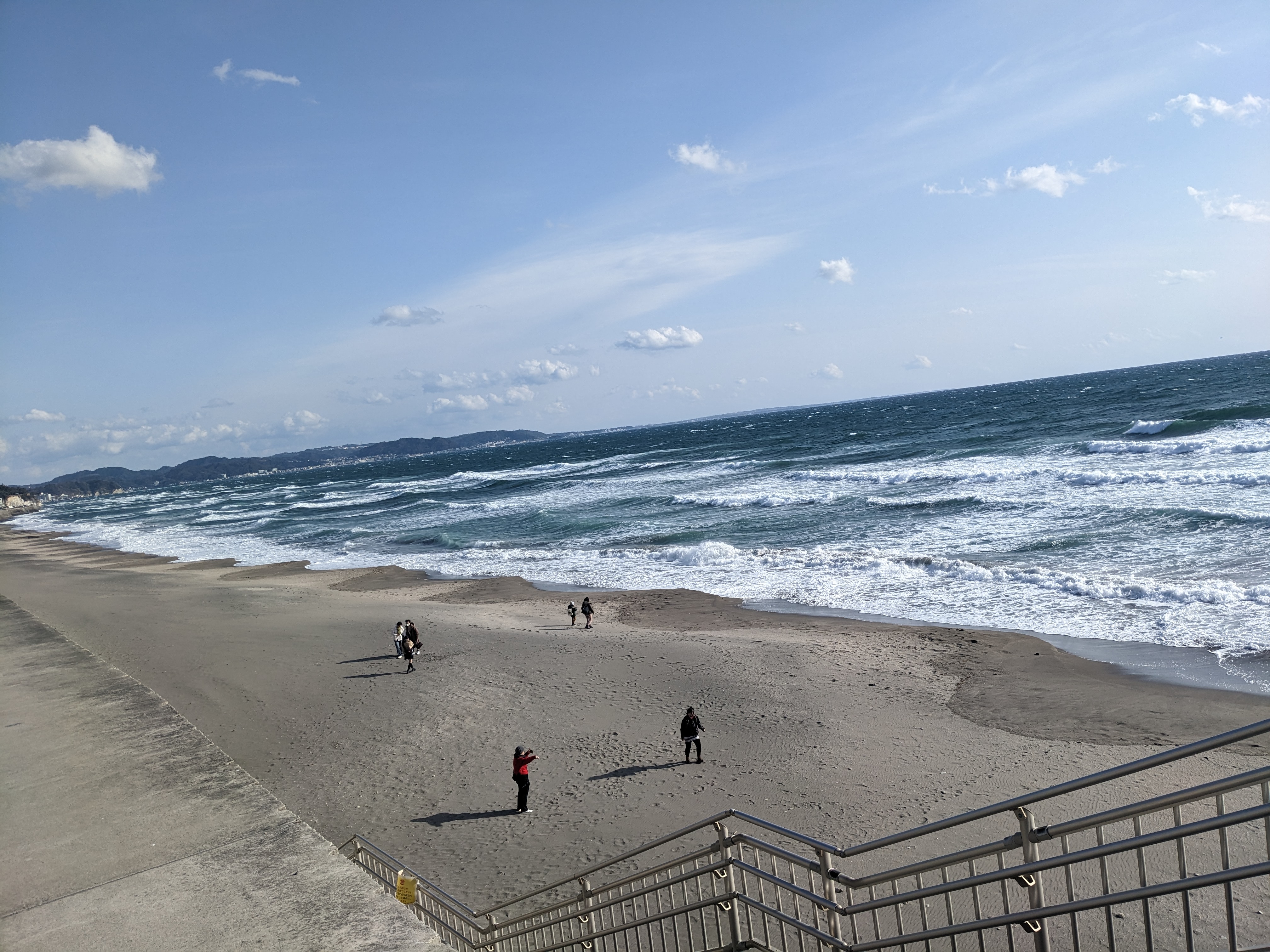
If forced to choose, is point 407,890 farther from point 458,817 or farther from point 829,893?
point 458,817

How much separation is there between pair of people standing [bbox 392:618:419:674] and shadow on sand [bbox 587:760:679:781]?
7.41m

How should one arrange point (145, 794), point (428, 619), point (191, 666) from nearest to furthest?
1. point (145, 794)
2. point (191, 666)
3. point (428, 619)

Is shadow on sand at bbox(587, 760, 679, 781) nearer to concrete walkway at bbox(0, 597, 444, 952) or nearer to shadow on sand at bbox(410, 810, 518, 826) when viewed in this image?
shadow on sand at bbox(410, 810, 518, 826)

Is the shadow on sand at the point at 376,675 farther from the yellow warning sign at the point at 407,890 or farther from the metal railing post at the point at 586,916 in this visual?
the metal railing post at the point at 586,916

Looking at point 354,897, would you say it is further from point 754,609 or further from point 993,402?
point 993,402

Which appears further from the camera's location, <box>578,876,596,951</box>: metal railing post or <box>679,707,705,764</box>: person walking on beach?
<box>679,707,705,764</box>: person walking on beach

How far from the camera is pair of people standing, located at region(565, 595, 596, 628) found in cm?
1972

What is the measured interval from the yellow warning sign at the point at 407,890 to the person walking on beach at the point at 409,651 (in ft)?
38.3

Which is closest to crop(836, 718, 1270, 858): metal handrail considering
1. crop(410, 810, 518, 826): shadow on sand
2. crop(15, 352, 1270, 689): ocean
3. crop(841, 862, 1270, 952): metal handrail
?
crop(841, 862, 1270, 952): metal handrail

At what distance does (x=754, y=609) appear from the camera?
68.6ft

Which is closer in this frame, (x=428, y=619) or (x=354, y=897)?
(x=354, y=897)

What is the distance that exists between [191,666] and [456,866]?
1264cm

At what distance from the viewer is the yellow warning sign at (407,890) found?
5.83 meters

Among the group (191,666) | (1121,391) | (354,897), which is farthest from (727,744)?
(1121,391)
